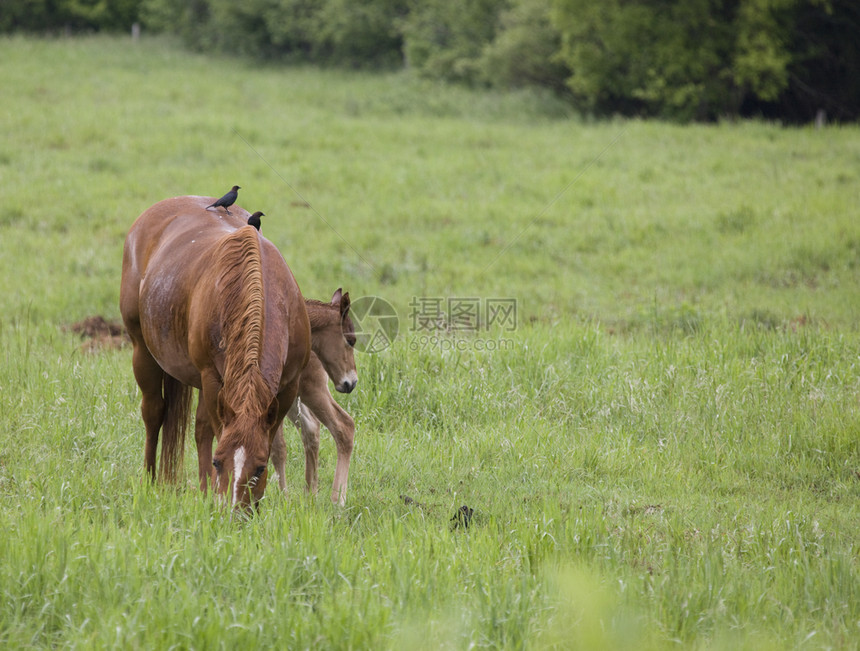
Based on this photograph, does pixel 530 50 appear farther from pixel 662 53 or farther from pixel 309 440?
pixel 309 440

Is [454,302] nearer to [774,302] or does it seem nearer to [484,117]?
[774,302]

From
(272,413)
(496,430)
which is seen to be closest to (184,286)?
(272,413)

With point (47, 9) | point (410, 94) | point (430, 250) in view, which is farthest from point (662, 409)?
point (47, 9)

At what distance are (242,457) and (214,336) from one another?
0.89 meters

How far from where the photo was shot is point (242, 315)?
4.06 meters

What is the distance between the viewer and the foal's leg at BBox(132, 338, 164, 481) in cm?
507

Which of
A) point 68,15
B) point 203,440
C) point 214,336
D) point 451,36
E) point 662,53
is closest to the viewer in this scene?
point 214,336

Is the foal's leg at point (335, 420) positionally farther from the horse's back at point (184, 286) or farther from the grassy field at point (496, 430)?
the horse's back at point (184, 286)

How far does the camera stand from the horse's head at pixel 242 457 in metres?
3.56

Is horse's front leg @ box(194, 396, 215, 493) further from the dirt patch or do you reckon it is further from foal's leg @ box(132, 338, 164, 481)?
the dirt patch

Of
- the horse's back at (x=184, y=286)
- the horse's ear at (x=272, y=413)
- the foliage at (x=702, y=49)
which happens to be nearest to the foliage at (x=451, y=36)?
the foliage at (x=702, y=49)

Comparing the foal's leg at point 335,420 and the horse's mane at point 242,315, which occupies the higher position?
the horse's mane at point 242,315

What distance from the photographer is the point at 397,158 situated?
17.0 meters

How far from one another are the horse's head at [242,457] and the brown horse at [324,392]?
1340 mm
